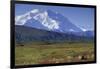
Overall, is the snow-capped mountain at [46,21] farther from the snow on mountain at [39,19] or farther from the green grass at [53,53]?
the green grass at [53,53]

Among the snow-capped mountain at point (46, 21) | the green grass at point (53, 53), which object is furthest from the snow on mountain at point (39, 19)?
the green grass at point (53, 53)

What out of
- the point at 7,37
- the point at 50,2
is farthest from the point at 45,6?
the point at 7,37

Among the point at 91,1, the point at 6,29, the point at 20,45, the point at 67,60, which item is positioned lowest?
the point at 67,60

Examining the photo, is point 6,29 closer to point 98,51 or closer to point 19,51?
point 19,51

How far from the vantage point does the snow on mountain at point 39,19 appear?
2223 millimetres

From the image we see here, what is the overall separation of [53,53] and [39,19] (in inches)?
16.2

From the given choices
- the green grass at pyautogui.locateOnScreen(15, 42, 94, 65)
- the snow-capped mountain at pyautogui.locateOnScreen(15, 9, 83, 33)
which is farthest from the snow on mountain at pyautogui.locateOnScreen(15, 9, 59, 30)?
the green grass at pyautogui.locateOnScreen(15, 42, 94, 65)

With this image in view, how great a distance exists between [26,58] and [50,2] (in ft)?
2.20

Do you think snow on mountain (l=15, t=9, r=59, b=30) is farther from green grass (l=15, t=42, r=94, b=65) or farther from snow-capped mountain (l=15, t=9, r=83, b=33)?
green grass (l=15, t=42, r=94, b=65)

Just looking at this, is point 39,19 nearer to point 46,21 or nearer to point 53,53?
point 46,21

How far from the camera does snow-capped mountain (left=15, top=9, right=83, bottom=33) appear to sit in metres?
2.25

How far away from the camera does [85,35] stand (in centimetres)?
251

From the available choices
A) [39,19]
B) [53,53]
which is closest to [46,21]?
[39,19]

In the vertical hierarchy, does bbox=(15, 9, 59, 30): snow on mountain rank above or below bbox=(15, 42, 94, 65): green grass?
above
